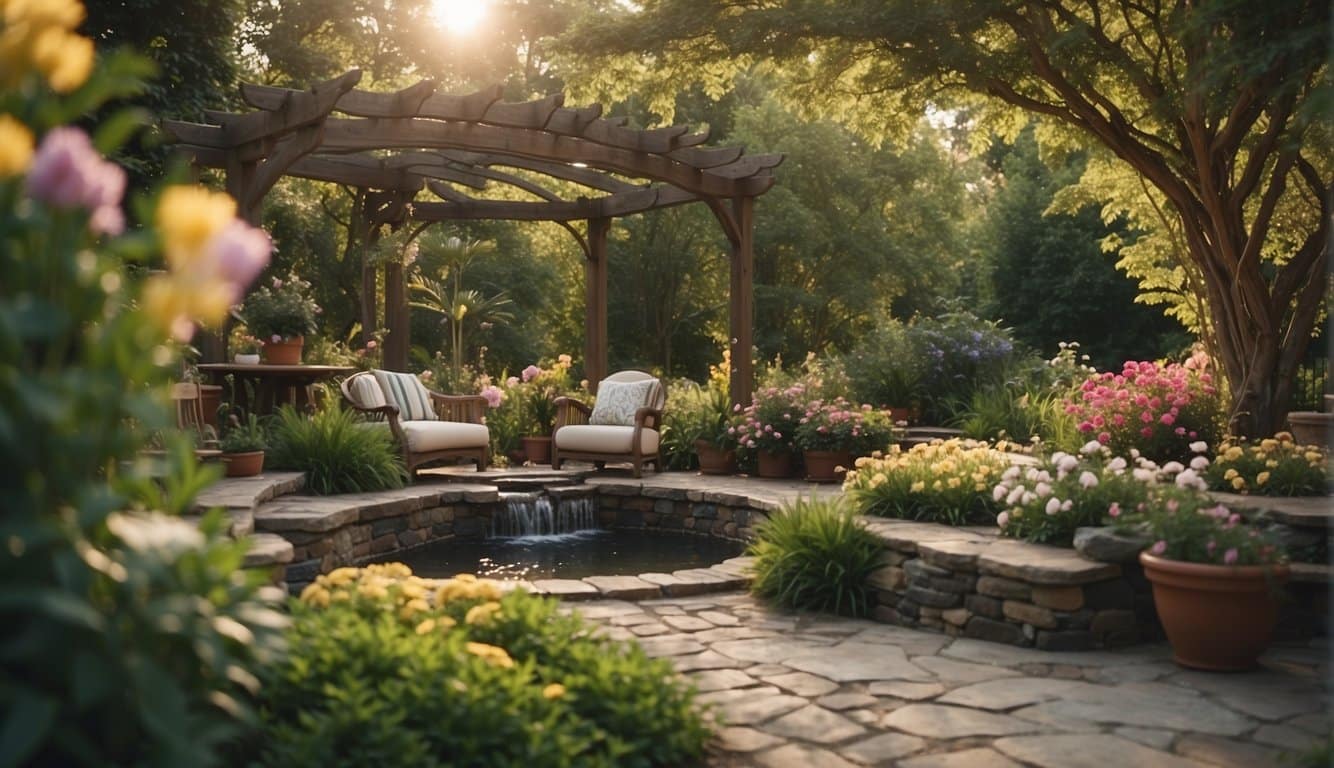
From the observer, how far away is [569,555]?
652 centimetres

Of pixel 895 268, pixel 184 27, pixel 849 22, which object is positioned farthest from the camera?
pixel 895 268

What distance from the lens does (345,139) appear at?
7324 mm

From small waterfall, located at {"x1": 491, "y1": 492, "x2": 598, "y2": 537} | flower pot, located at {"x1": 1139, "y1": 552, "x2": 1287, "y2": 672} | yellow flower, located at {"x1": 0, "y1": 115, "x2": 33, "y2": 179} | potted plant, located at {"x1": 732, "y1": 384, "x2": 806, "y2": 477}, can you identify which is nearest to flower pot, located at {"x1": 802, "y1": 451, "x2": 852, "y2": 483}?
potted plant, located at {"x1": 732, "y1": 384, "x2": 806, "y2": 477}

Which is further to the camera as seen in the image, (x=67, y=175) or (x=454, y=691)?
(x=454, y=691)

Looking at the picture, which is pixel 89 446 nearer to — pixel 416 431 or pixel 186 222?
pixel 186 222

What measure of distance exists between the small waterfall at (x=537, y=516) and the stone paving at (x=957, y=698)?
8.75ft

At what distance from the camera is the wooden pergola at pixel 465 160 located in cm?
713

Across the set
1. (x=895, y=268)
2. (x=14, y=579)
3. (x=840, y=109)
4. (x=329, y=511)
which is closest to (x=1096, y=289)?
(x=895, y=268)

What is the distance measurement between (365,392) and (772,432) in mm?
2982

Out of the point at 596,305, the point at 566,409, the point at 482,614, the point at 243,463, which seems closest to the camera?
the point at 482,614

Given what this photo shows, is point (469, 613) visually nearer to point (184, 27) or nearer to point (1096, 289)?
point (184, 27)

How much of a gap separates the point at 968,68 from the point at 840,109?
2.05 meters

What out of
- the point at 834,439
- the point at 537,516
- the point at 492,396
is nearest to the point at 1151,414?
the point at 834,439

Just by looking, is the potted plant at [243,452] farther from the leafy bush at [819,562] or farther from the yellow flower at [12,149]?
the yellow flower at [12,149]
